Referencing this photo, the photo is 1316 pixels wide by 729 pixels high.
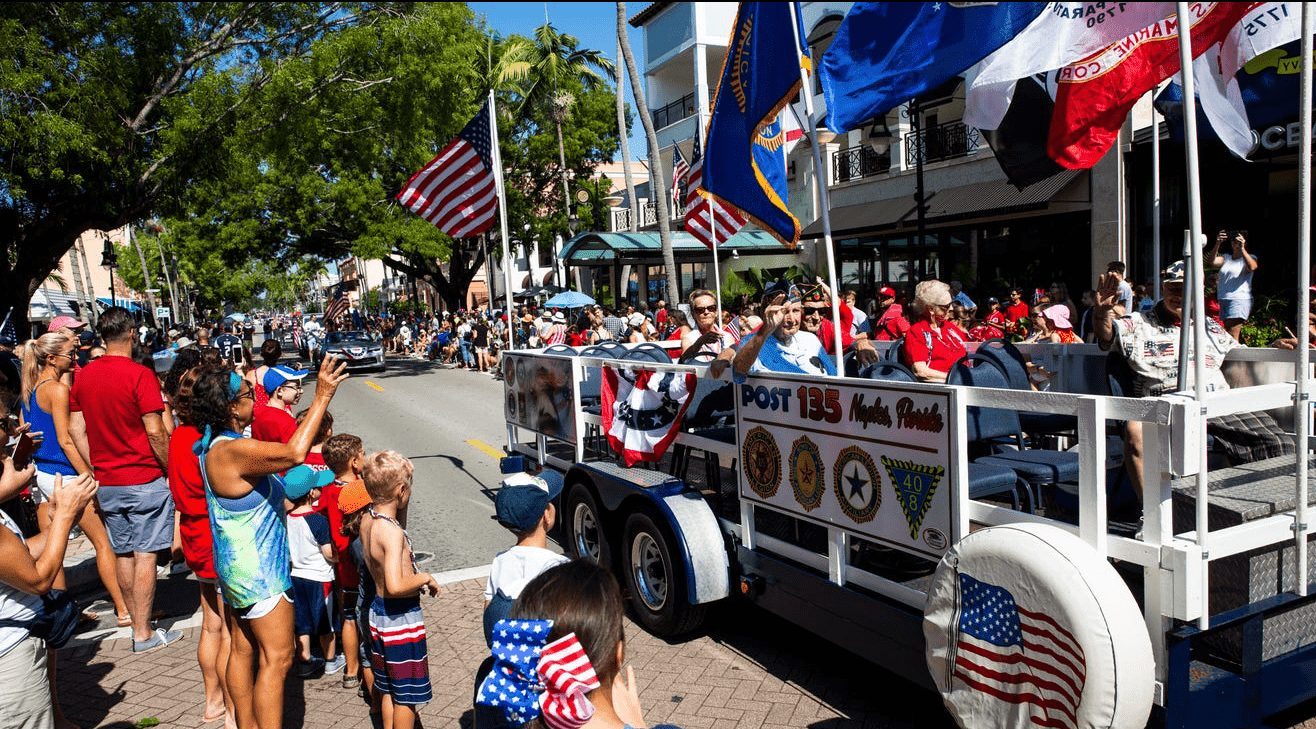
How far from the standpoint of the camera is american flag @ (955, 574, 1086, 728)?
2.76 m

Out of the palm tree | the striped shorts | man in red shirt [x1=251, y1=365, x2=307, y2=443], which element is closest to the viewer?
the striped shorts

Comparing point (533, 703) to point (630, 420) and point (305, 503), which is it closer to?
point (305, 503)

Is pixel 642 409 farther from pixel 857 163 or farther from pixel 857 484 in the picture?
pixel 857 163

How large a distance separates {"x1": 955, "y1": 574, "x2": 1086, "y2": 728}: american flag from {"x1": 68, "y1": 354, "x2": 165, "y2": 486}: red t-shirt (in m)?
4.97

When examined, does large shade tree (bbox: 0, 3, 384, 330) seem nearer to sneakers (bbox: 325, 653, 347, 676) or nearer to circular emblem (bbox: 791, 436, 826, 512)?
sneakers (bbox: 325, 653, 347, 676)

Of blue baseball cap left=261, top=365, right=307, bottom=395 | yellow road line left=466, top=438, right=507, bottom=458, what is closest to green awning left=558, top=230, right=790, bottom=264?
yellow road line left=466, top=438, right=507, bottom=458

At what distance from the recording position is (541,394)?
290 inches

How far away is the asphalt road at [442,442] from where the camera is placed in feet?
25.9

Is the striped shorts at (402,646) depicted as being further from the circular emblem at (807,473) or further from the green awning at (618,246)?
the green awning at (618,246)

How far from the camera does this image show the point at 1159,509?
2.89m

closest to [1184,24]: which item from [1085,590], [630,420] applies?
[1085,590]

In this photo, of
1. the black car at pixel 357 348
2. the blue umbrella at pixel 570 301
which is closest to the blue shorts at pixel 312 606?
the blue umbrella at pixel 570 301

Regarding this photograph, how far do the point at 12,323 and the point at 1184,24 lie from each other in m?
19.6

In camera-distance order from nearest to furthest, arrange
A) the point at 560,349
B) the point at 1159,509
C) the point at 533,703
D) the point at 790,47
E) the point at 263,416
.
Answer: the point at 533,703
the point at 1159,509
the point at 790,47
the point at 263,416
the point at 560,349
